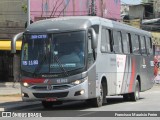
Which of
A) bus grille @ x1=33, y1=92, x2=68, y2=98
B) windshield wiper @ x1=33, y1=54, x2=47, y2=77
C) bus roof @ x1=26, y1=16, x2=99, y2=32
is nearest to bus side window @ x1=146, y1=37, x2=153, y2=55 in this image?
bus roof @ x1=26, y1=16, x2=99, y2=32

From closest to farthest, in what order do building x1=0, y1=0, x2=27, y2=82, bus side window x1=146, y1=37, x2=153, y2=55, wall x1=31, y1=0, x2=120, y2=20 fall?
A: bus side window x1=146, y1=37, x2=153, y2=55
building x1=0, y1=0, x2=27, y2=82
wall x1=31, y1=0, x2=120, y2=20

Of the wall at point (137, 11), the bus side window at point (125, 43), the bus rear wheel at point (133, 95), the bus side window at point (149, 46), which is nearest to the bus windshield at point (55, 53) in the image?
the bus side window at point (125, 43)

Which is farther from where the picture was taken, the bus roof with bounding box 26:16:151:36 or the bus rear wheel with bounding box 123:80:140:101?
the bus rear wheel with bounding box 123:80:140:101

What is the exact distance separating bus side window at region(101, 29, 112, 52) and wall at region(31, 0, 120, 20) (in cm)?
2382

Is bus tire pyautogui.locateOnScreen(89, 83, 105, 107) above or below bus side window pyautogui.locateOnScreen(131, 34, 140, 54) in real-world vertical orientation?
below

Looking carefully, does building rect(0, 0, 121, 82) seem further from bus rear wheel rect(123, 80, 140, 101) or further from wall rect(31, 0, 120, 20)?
bus rear wheel rect(123, 80, 140, 101)

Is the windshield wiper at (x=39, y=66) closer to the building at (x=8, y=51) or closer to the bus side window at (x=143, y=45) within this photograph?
the bus side window at (x=143, y=45)

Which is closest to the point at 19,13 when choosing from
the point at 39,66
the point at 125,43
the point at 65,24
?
the point at 125,43

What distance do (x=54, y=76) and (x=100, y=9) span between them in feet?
113

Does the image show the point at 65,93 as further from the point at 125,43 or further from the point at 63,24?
the point at 125,43

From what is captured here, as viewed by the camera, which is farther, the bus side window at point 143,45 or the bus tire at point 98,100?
the bus side window at point 143,45

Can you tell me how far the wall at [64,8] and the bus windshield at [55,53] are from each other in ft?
84.7

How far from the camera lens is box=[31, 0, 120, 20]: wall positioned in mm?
44938

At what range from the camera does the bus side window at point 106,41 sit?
64.7 feet
